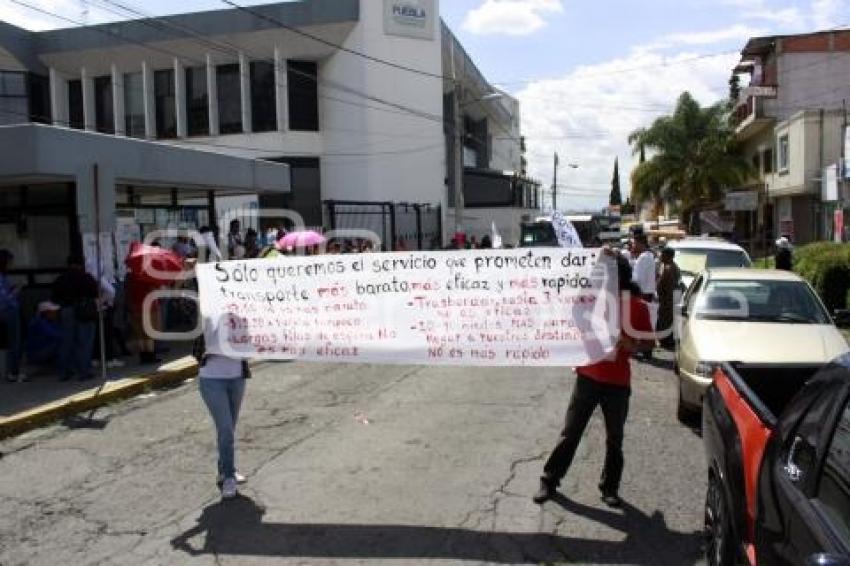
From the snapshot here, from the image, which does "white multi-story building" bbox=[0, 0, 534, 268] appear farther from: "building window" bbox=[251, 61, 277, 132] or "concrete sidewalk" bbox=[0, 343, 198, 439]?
"concrete sidewalk" bbox=[0, 343, 198, 439]

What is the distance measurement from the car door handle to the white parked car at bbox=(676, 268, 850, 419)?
4086mm

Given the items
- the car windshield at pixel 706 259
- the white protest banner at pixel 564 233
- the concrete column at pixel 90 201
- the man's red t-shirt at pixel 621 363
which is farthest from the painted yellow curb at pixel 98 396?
the car windshield at pixel 706 259

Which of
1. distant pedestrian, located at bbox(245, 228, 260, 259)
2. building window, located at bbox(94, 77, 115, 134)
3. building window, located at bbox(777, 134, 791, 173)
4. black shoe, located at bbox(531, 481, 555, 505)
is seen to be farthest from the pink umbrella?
building window, located at bbox(94, 77, 115, 134)

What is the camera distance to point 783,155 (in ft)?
124

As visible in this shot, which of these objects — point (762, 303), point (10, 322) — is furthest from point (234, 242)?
point (762, 303)

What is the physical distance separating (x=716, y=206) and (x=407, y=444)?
142 feet

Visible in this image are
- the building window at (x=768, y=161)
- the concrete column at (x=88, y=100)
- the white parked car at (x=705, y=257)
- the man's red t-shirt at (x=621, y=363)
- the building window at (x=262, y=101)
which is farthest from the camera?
the concrete column at (x=88, y=100)

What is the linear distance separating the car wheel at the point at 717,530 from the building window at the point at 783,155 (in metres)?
34.9

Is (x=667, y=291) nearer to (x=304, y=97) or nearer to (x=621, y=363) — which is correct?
(x=621, y=363)

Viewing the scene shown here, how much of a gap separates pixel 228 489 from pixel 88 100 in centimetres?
4129

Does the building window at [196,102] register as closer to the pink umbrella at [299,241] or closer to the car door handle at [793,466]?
the pink umbrella at [299,241]

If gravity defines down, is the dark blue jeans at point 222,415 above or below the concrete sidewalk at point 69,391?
above

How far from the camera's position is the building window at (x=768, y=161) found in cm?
4197

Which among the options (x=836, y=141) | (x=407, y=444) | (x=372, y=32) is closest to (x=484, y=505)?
(x=407, y=444)
